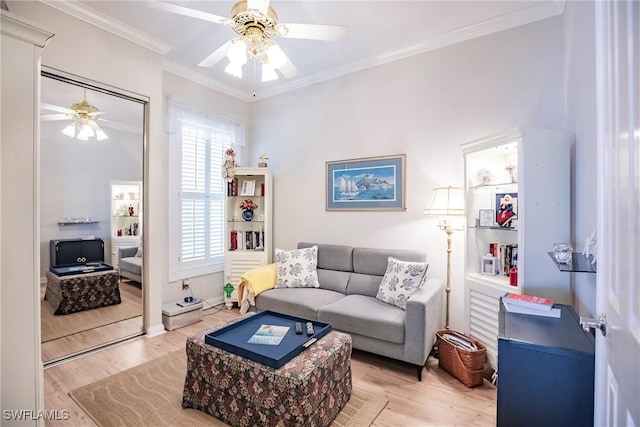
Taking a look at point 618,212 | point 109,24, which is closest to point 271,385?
point 618,212

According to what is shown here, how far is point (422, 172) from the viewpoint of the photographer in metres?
3.12

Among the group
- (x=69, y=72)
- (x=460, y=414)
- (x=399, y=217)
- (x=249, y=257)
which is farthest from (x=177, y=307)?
(x=460, y=414)

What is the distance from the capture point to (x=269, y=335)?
191cm

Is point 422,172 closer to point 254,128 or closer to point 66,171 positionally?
point 254,128

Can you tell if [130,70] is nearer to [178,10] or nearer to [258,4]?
[178,10]

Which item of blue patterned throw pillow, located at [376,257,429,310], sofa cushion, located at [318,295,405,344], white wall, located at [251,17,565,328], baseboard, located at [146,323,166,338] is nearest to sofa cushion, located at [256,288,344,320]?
sofa cushion, located at [318,295,405,344]

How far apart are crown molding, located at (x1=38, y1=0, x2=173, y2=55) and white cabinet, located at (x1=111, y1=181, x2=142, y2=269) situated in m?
1.41

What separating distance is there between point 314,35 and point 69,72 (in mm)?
2166

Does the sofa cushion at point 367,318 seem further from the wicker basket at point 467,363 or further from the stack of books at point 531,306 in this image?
the stack of books at point 531,306

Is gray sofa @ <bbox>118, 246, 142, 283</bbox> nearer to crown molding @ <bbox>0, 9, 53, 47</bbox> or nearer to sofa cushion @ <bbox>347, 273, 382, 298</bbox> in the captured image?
crown molding @ <bbox>0, 9, 53, 47</bbox>

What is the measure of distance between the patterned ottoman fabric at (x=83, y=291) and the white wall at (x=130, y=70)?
0.35 meters

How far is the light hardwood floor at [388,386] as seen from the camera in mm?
1892

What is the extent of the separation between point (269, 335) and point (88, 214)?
2188 mm

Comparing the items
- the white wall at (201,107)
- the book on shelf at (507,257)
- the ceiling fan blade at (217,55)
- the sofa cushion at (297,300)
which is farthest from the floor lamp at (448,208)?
the white wall at (201,107)
